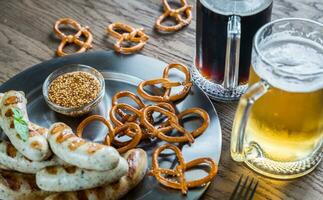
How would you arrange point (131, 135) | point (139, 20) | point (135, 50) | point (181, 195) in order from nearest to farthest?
point (181, 195), point (131, 135), point (135, 50), point (139, 20)

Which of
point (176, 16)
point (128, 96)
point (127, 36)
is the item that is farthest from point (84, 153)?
point (176, 16)

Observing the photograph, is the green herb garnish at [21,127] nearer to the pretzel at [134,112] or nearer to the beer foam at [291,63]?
the pretzel at [134,112]

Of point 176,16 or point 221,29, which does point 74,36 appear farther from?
point 221,29

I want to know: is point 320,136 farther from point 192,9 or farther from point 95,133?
point 192,9

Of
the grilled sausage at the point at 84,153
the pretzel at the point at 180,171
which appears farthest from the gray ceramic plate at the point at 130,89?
the grilled sausage at the point at 84,153

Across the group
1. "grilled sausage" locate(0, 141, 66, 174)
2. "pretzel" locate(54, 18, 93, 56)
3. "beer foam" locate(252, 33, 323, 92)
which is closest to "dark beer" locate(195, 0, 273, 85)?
"beer foam" locate(252, 33, 323, 92)

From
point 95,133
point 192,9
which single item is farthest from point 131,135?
point 192,9
